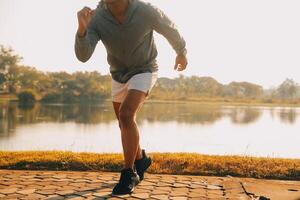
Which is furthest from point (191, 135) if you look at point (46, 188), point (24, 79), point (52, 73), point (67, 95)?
point (52, 73)

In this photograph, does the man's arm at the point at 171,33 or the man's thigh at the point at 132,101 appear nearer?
the man's thigh at the point at 132,101

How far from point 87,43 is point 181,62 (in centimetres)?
103

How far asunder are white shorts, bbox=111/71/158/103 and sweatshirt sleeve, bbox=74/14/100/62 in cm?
48

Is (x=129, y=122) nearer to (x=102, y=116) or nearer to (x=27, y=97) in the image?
(x=102, y=116)

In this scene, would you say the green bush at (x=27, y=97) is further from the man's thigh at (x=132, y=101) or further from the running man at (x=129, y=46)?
the man's thigh at (x=132, y=101)

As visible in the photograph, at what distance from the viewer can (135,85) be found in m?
3.80

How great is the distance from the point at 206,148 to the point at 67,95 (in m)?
63.6

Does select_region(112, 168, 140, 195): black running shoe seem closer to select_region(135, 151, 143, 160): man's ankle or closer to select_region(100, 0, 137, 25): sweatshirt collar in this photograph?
select_region(135, 151, 143, 160): man's ankle

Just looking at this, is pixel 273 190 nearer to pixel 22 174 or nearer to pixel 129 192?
pixel 129 192

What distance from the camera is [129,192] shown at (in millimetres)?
3699

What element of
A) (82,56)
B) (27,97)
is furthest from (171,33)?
(27,97)

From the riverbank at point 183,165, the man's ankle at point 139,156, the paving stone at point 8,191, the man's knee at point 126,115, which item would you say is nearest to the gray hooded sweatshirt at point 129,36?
the man's knee at point 126,115

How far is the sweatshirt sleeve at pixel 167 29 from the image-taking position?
384 cm

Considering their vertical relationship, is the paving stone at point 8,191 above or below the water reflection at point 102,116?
above
